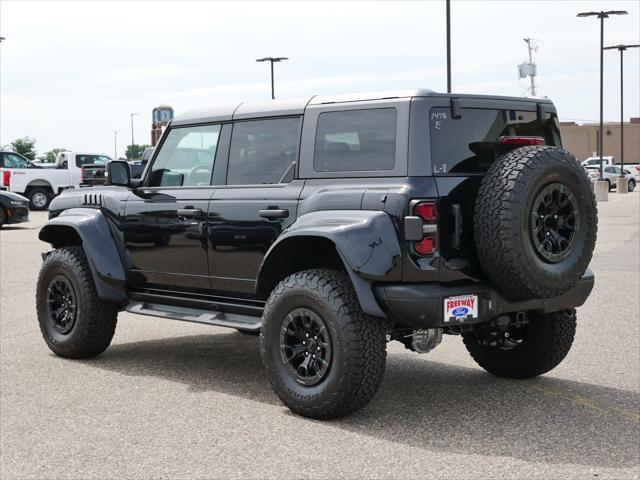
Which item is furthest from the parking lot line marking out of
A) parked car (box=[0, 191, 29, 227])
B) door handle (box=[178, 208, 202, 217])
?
parked car (box=[0, 191, 29, 227])

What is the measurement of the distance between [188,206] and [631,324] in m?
4.67

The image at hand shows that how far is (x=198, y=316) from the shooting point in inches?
274

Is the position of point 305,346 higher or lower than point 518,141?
lower

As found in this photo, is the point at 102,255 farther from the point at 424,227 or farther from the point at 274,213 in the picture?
the point at 424,227

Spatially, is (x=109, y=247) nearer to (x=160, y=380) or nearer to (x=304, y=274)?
(x=160, y=380)

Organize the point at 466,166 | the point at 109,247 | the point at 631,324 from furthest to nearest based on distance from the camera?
the point at 631,324
the point at 109,247
the point at 466,166

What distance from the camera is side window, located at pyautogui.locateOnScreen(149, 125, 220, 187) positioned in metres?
7.11

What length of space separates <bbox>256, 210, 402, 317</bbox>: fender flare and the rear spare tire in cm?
53

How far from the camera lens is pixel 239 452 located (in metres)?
5.04

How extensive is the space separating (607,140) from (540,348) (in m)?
108

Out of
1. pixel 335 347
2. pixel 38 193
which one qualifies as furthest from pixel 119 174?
pixel 38 193

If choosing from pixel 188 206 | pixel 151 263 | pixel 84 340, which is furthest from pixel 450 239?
pixel 84 340

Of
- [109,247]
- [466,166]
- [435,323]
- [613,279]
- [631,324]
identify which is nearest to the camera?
[435,323]

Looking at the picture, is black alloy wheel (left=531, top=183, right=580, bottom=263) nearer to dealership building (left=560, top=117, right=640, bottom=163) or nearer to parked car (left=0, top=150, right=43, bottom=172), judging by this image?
parked car (left=0, top=150, right=43, bottom=172)
